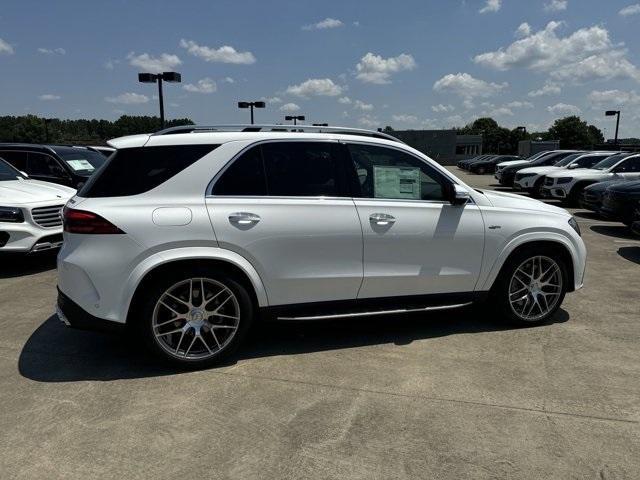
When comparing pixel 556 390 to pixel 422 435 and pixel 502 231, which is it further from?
pixel 502 231

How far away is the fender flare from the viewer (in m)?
3.59

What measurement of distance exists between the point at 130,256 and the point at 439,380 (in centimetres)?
242

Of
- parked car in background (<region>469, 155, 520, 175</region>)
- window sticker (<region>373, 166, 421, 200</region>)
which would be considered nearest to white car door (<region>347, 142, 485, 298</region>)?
window sticker (<region>373, 166, 421, 200</region>)

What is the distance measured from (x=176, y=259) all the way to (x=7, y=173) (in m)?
6.04

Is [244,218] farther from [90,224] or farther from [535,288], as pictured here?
[535,288]

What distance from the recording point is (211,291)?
3.85 m

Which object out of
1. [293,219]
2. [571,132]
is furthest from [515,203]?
[571,132]

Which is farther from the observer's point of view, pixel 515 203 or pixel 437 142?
pixel 437 142

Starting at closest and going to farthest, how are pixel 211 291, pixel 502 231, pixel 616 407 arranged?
pixel 616 407, pixel 211 291, pixel 502 231

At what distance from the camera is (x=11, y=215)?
6.65 metres

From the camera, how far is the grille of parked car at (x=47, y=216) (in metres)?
6.82

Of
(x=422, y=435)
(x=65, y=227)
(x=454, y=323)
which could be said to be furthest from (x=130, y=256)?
(x=454, y=323)

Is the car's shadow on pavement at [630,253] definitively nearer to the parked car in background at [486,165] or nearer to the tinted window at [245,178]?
the tinted window at [245,178]

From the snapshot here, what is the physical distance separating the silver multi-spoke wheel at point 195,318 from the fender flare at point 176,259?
192 mm
